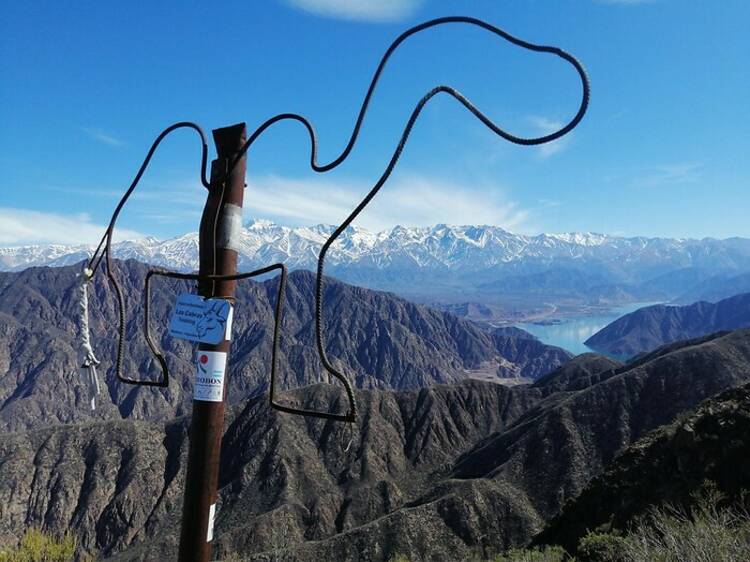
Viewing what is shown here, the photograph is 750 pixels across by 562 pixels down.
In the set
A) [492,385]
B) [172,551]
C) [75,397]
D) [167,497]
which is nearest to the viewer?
[172,551]

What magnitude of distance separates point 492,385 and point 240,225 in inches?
3841

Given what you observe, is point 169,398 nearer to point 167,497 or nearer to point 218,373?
point 167,497

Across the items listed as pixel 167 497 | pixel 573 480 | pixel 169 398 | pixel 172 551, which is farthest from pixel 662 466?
pixel 169 398

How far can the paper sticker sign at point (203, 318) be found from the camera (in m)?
3.50

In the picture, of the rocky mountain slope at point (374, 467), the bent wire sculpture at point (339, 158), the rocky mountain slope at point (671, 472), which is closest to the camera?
the bent wire sculpture at point (339, 158)

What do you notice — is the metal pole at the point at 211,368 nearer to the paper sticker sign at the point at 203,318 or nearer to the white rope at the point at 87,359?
the paper sticker sign at the point at 203,318

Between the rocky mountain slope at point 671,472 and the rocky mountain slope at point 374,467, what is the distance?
20.4 meters

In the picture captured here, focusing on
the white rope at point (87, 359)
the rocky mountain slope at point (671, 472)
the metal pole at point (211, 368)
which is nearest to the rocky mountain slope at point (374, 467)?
the rocky mountain slope at point (671, 472)

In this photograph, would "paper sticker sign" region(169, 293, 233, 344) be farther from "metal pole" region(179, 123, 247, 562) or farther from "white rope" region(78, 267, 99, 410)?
"white rope" region(78, 267, 99, 410)

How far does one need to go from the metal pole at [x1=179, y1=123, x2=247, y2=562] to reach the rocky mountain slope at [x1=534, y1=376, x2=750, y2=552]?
19265mm

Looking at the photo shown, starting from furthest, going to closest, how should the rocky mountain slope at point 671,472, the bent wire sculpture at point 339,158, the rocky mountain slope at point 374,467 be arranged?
the rocky mountain slope at point 374,467, the rocky mountain slope at point 671,472, the bent wire sculpture at point 339,158

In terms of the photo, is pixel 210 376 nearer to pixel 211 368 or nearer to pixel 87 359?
pixel 211 368

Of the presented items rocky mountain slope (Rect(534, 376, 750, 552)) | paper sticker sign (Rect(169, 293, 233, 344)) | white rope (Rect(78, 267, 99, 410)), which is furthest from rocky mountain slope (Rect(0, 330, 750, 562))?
paper sticker sign (Rect(169, 293, 233, 344))

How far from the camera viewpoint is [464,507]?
4766cm
